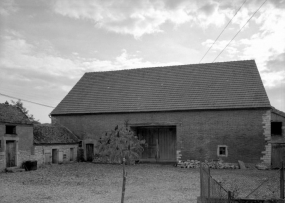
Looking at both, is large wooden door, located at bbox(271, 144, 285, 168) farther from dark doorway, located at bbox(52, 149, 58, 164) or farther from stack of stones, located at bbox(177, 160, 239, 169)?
dark doorway, located at bbox(52, 149, 58, 164)

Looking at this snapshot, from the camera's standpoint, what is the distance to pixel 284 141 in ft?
69.2

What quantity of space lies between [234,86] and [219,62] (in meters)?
3.32

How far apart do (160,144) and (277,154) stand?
8878 mm

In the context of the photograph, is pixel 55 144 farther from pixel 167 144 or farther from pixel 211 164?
pixel 211 164

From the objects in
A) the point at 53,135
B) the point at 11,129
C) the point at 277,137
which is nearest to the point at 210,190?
the point at 277,137

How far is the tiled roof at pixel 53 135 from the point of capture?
74.3 ft

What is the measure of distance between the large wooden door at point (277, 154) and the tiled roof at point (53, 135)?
15.4 metres

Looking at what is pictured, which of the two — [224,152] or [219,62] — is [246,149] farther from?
[219,62]

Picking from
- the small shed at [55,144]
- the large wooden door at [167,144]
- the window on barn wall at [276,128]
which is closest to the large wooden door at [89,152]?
the small shed at [55,144]

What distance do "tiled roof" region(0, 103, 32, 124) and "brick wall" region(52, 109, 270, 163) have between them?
26.8 ft

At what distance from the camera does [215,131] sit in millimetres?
22016

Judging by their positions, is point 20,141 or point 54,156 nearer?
point 20,141

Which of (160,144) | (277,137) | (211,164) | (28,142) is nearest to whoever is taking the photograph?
(28,142)

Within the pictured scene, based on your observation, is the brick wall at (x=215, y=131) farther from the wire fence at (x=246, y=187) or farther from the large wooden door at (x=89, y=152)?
the large wooden door at (x=89, y=152)
